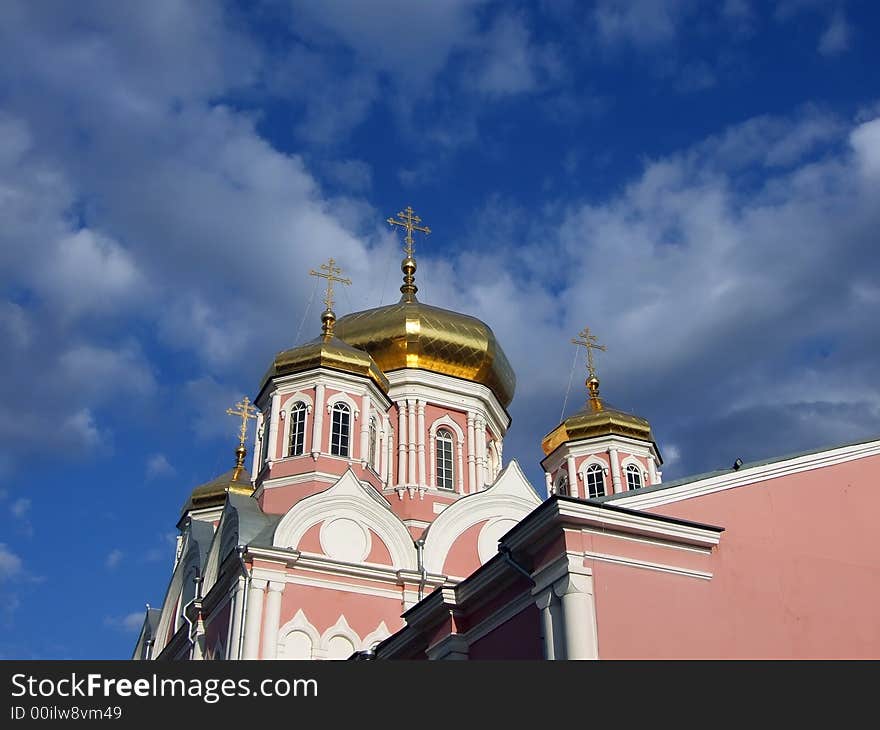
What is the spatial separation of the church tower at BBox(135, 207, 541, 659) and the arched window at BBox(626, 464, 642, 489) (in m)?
3.16

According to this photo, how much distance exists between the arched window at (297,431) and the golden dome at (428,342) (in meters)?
3.17

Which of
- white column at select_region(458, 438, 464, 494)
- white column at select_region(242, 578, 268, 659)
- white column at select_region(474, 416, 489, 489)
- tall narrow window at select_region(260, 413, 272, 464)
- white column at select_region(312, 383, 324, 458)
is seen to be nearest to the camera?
white column at select_region(242, 578, 268, 659)

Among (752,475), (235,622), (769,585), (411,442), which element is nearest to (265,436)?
(411,442)

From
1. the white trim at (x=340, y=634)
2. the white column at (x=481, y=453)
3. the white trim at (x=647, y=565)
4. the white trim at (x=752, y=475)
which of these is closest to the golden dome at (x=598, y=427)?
the white column at (x=481, y=453)

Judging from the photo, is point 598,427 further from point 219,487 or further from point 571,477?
point 219,487

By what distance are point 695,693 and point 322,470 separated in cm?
1213

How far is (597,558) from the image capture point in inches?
394

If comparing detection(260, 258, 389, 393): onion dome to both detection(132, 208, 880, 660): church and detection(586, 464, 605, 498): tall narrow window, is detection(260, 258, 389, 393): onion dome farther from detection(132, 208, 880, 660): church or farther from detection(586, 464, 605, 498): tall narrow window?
detection(586, 464, 605, 498): tall narrow window

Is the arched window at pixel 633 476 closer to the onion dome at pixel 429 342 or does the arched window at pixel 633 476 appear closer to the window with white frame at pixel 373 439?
the onion dome at pixel 429 342

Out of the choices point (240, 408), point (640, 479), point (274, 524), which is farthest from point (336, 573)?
point (240, 408)

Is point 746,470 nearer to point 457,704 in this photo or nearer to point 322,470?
point 457,704

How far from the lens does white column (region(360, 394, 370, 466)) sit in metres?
20.8

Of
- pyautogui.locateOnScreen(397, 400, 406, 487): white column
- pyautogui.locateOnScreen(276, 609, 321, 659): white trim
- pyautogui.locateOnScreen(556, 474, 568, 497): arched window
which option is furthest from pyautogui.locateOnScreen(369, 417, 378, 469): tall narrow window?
pyautogui.locateOnScreen(556, 474, 568, 497): arched window

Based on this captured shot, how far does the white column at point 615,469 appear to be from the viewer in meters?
24.1
